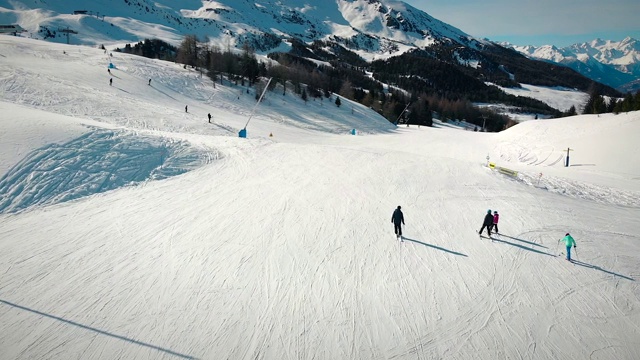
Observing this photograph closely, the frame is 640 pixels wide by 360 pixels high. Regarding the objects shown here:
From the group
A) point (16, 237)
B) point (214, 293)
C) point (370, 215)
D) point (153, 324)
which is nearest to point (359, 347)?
point (214, 293)

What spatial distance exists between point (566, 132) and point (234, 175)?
Result: 3782 cm

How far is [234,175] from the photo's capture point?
1731 cm

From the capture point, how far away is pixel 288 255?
10.2 meters

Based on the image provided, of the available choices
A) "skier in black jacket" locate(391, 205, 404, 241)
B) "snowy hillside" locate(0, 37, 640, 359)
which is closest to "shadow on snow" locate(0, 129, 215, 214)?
"snowy hillside" locate(0, 37, 640, 359)

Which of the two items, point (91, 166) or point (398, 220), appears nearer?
point (398, 220)

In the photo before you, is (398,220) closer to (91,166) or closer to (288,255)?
(288,255)

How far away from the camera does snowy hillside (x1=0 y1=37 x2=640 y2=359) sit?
7.20m

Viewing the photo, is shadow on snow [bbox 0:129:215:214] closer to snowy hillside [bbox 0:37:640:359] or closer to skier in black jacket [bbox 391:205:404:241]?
snowy hillside [bbox 0:37:640:359]

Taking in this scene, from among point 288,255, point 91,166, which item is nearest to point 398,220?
point 288,255

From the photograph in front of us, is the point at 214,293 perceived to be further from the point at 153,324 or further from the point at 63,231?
the point at 63,231

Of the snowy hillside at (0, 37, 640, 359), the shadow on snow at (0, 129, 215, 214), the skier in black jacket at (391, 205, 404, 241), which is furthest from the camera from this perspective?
the shadow on snow at (0, 129, 215, 214)

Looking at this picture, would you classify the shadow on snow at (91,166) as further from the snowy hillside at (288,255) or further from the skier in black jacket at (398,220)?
the skier in black jacket at (398,220)

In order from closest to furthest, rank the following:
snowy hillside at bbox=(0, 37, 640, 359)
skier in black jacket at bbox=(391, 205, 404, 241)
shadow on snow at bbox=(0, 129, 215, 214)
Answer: snowy hillside at bbox=(0, 37, 640, 359)
skier in black jacket at bbox=(391, 205, 404, 241)
shadow on snow at bbox=(0, 129, 215, 214)

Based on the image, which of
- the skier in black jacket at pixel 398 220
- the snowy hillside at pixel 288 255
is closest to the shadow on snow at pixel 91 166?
the snowy hillside at pixel 288 255
